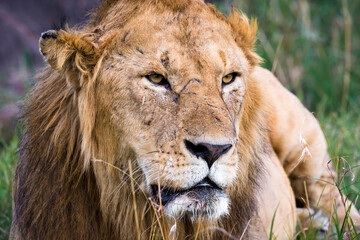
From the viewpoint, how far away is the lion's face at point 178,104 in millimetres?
2486

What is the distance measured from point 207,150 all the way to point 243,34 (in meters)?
1.01

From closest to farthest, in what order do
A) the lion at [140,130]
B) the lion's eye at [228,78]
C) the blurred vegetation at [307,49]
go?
the lion at [140,130]
the lion's eye at [228,78]
the blurred vegetation at [307,49]

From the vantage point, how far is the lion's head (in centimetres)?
252

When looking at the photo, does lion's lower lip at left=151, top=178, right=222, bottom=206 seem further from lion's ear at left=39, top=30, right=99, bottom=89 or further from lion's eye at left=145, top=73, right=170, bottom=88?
lion's ear at left=39, top=30, right=99, bottom=89

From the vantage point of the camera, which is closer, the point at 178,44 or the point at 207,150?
the point at 207,150

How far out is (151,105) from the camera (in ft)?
8.76

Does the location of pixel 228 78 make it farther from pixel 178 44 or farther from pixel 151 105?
pixel 151 105

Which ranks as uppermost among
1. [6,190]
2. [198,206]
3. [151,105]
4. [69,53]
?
[69,53]

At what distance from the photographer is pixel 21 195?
297 centimetres

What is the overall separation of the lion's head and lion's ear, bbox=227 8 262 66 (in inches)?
5.8

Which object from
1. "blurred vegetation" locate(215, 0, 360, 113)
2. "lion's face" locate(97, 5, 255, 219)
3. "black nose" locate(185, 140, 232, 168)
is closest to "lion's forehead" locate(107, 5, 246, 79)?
"lion's face" locate(97, 5, 255, 219)

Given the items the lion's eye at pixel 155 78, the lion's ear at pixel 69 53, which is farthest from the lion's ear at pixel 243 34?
the lion's ear at pixel 69 53

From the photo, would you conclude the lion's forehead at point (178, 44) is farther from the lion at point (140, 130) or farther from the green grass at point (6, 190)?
the green grass at point (6, 190)

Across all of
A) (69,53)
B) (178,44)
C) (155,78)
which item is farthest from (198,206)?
(69,53)
